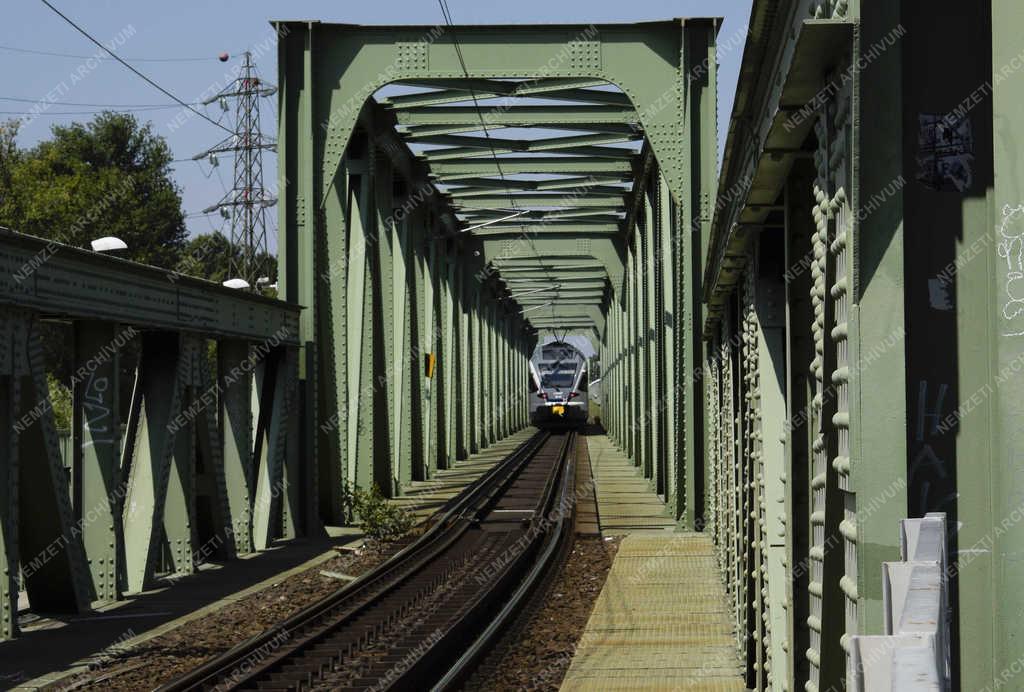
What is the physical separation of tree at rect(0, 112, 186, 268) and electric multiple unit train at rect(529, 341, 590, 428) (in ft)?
51.9

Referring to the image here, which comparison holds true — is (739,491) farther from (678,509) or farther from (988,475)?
(678,509)

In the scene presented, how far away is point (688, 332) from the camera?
1747 centimetres

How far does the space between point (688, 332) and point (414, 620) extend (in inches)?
291

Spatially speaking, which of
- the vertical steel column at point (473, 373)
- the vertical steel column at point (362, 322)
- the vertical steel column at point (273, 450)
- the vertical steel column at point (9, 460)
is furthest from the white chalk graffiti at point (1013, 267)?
the vertical steel column at point (473, 373)

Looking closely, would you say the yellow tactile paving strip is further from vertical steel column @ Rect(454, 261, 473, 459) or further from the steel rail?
vertical steel column @ Rect(454, 261, 473, 459)

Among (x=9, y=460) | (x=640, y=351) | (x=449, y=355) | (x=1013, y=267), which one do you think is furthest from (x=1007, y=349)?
(x=449, y=355)

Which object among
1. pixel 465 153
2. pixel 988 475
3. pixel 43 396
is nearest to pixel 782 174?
pixel 988 475

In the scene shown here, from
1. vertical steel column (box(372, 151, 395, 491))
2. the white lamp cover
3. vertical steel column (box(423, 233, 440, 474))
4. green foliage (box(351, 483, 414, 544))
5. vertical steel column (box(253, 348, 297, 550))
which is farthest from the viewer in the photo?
vertical steel column (box(423, 233, 440, 474))

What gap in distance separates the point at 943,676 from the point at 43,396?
9078 mm

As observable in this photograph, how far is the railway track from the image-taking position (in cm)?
866

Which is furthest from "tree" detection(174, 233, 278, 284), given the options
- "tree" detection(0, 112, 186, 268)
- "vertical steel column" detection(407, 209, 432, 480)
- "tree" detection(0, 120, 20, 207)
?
"vertical steel column" detection(407, 209, 432, 480)

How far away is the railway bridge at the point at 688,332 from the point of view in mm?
3248

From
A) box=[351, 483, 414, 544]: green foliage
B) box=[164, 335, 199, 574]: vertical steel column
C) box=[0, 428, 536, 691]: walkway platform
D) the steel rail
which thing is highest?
box=[164, 335, 199, 574]: vertical steel column

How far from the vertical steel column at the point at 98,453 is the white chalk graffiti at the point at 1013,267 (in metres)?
9.91
